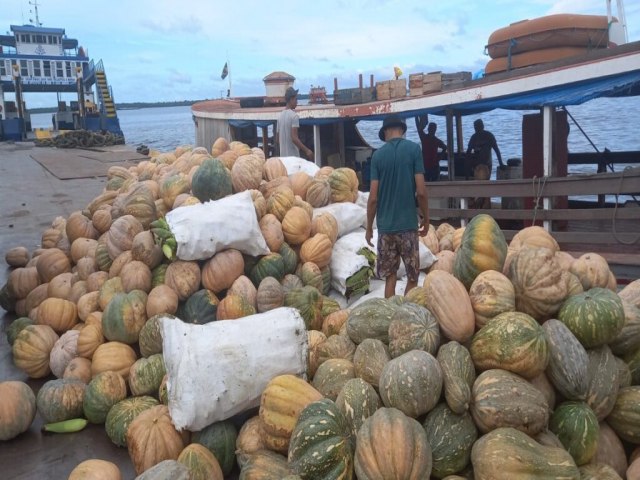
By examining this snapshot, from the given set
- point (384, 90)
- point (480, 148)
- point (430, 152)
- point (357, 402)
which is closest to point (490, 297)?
point (357, 402)

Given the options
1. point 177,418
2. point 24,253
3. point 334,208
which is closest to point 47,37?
point 24,253

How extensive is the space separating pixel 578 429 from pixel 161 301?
3369mm

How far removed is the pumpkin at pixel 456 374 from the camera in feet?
9.43

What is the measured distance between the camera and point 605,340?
3.19 metres

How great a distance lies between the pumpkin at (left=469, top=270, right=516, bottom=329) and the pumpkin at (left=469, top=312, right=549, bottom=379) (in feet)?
0.48

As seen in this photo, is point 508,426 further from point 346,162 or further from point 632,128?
point 632,128

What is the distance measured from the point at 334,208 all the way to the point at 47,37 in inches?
1721

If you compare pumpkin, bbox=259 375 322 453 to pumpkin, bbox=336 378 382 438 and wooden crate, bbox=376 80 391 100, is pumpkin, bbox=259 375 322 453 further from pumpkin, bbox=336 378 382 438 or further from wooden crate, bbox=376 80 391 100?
wooden crate, bbox=376 80 391 100

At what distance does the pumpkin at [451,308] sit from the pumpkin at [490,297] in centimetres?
5

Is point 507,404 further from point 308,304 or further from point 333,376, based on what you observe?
point 308,304

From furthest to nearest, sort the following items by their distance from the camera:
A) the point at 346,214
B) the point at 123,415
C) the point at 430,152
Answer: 1. the point at 430,152
2. the point at 346,214
3. the point at 123,415

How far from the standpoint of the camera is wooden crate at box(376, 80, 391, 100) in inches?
457

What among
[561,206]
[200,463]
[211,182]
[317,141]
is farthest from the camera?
[317,141]

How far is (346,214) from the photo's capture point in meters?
6.45
